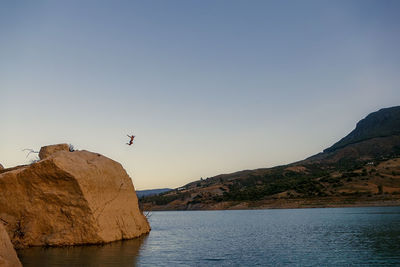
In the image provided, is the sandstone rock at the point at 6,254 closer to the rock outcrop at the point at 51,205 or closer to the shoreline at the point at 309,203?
the rock outcrop at the point at 51,205

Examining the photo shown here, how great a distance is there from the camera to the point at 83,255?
22406 millimetres

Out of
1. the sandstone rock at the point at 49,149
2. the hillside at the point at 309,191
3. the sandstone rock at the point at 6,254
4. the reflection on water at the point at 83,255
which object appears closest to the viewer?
the sandstone rock at the point at 6,254

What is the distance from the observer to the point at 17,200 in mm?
26625

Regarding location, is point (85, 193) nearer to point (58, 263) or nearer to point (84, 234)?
point (84, 234)

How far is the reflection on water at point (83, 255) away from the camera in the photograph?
2023 cm

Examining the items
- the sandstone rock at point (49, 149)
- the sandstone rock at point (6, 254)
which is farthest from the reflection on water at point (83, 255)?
the sandstone rock at point (49, 149)

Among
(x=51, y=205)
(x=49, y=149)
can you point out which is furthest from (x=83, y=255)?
(x=49, y=149)

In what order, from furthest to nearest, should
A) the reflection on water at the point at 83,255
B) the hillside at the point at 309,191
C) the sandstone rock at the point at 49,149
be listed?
the hillside at the point at 309,191 → the sandstone rock at the point at 49,149 → the reflection on water at the point at 83,255

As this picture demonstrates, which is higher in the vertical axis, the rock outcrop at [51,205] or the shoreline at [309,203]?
the rock outcrop at [51,205]

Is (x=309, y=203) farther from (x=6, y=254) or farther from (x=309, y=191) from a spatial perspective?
(x=6, y=254)

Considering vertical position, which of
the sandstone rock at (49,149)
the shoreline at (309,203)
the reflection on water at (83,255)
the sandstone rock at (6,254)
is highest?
the sandstone rock at (49,149)

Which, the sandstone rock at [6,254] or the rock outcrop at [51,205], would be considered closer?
the sandstone rock at [6,254]

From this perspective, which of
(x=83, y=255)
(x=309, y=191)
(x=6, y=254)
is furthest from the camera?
(x=309, y=191)

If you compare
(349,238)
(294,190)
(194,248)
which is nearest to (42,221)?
(194,248)
